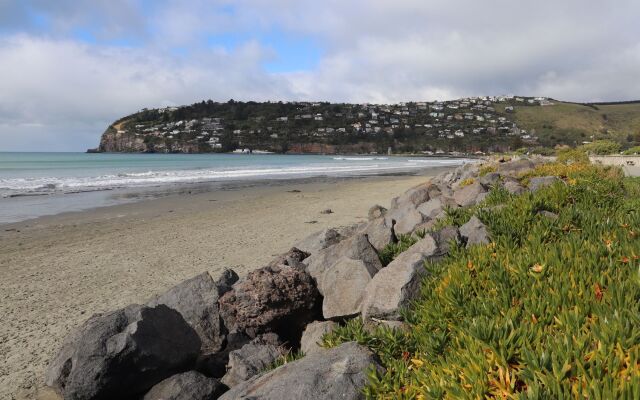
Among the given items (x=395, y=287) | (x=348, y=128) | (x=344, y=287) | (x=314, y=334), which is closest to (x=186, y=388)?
(x=314, y=334)

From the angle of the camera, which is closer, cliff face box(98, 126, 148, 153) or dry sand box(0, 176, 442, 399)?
dry sand box(0, 176, 442, 399)

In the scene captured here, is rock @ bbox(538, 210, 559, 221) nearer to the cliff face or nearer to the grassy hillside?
the grassy hillside

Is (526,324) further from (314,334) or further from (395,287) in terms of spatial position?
(314,334)

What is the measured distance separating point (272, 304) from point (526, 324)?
3.05 m

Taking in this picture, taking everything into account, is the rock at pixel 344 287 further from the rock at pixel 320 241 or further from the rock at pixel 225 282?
the rock at pixel 320 241

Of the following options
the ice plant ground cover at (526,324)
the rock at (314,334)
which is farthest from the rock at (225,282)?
the ice plant ground cover at (526,324)

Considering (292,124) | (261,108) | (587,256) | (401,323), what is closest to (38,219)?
(401,323)

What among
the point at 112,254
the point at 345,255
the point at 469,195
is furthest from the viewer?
the point at 112,254

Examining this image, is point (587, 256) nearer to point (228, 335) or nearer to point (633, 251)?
point (633, 251)

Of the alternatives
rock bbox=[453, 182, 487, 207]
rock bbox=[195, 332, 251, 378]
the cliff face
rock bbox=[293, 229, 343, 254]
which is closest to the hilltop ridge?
the cliff face

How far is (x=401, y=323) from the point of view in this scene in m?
4.08

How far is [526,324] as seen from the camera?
2.89 meters

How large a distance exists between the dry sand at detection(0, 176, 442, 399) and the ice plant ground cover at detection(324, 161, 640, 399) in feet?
13.4

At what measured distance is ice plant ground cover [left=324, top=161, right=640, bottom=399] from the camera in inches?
95.0
